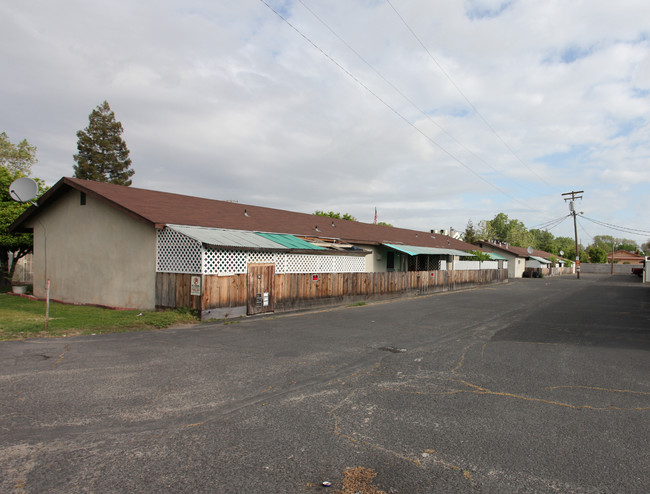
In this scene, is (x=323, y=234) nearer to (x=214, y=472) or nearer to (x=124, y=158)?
(x=214, y=472)

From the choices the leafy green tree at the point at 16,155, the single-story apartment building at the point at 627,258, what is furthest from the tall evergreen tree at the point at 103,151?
the single-story apartment building at the point at 627,258

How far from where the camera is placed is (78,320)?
10875 millimetres

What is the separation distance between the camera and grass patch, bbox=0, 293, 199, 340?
9.09 m

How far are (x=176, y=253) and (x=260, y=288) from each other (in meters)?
2.93

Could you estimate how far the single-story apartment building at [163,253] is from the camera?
12.4 m

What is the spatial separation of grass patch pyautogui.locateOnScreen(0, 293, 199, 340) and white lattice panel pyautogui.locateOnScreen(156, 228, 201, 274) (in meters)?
1.37

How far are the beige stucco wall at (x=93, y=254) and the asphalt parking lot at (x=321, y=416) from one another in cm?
494

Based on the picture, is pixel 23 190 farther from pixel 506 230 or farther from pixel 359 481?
pixel 506 230

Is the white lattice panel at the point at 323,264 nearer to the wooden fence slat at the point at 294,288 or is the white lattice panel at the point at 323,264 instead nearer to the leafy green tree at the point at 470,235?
the wooden fence slat at the point at 294,288

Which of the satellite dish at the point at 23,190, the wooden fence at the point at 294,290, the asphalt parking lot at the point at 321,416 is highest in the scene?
the satellite dish at the point at 23,190

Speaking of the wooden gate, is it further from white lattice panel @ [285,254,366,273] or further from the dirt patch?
the dirt patch

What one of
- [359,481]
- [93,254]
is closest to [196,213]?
[93,254]

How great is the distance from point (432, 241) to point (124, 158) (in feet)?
118

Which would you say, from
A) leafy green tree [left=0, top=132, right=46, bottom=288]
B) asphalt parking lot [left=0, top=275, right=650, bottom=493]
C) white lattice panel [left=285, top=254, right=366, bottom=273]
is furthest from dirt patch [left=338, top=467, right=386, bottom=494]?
leafy green tree [left=0, top=132, right=46, bottom=288]
